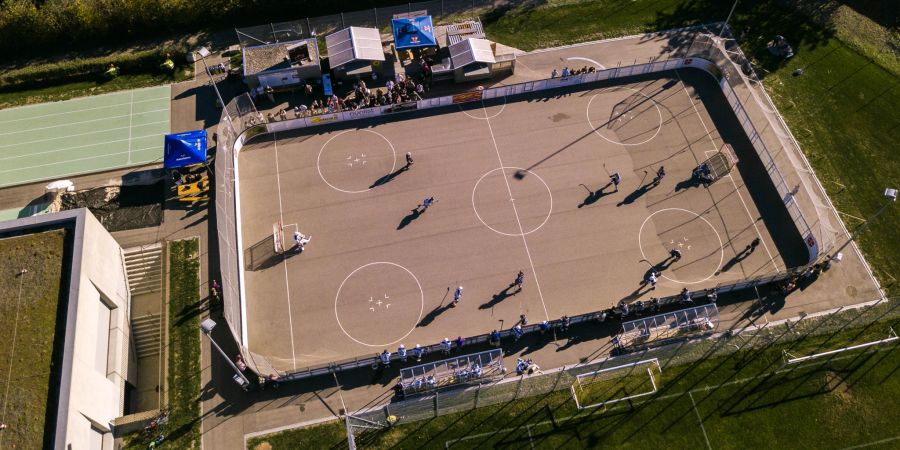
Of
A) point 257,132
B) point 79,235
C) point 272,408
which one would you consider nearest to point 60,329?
point 79,235

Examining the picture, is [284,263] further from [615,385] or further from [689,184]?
[689,184]

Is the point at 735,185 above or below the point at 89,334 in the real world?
above

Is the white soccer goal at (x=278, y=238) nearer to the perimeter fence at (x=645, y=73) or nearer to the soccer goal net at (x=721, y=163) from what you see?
the perimeter fence at (x=645, y=73)

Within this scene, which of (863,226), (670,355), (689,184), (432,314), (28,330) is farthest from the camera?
(689,184)

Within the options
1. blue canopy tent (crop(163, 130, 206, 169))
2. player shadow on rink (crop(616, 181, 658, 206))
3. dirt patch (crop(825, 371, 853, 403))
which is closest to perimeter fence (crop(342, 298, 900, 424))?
dirt patch (crop(825, 371, 853, 403))

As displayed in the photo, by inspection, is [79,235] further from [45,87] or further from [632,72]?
[632,72]

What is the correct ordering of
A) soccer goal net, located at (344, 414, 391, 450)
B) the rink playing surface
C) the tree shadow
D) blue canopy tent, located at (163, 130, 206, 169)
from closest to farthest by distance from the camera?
soccer goal net, located at (344, 414, 391, 450) < the rink playing surface < blue canopy tent, located at (163, 130, 206, 169) < the tree shadow

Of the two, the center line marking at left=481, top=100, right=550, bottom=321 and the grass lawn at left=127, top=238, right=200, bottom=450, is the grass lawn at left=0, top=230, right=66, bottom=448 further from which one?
the center line marking at left=481, top=100, right=550, bottom=321

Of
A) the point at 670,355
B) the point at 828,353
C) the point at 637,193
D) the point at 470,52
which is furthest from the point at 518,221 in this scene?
the point at 828,353
